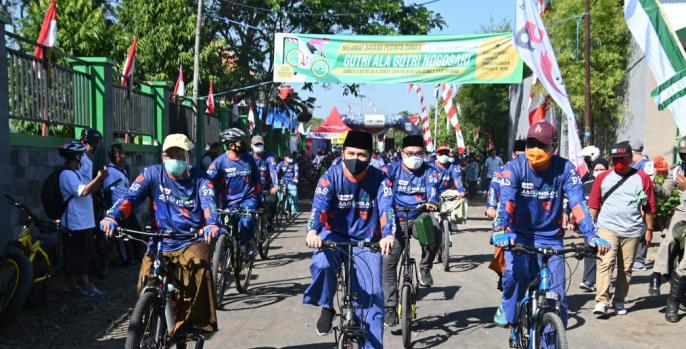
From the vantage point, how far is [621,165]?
313 inches

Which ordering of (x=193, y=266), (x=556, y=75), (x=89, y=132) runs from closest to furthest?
(x=193, y=266) → (x=89, y=132) → (x=556, y=75)

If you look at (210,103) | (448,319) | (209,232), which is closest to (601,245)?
(209,232)

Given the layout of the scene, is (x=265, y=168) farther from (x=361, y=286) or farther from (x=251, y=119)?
(x=251, y=119)

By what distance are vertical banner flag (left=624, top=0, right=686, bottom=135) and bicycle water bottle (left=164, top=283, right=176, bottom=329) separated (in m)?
5.72

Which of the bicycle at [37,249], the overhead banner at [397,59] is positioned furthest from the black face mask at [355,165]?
the overhead banner at [397,59]

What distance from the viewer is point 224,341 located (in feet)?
21.7

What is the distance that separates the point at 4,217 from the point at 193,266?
10.9 feet

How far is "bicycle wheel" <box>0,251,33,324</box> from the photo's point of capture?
21.7ft

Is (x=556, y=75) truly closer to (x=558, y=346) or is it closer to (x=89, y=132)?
(x=89, y=132)

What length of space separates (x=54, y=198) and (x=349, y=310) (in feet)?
15.4

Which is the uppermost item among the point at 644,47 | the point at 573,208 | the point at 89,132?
the point at 644,47

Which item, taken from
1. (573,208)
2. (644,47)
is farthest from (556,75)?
(573,208)

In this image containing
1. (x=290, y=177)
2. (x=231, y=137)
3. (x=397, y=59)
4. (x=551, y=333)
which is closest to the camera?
(x=551, y=333)

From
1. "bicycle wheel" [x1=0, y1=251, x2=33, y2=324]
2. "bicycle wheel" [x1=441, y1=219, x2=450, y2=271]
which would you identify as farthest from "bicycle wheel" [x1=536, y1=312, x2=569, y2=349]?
"bicycle wheel" [x1=441, y1=219, x2=450, y2=271]
